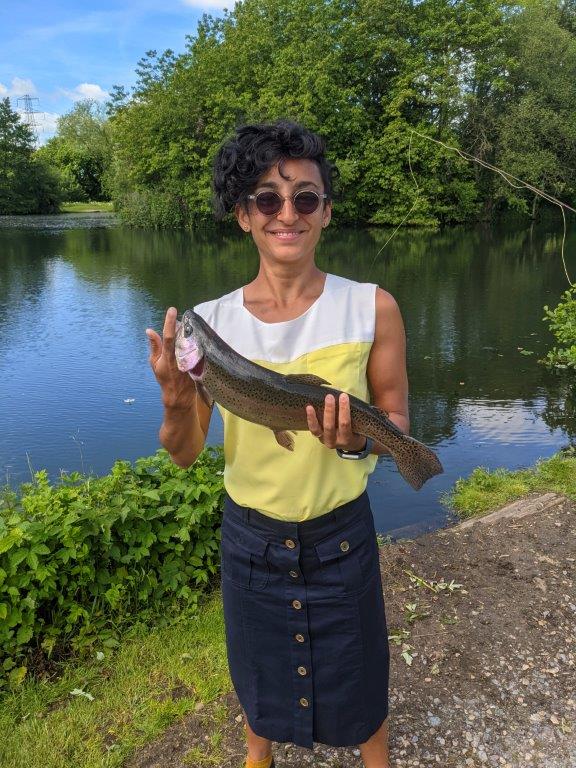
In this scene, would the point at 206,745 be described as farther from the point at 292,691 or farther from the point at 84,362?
the point at 84,362

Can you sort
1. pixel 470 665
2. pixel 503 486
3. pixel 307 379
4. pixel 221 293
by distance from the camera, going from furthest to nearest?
1. pixel 221 293
2. pixel 503 486
3. pixel 470 665
4. pixel 307 379

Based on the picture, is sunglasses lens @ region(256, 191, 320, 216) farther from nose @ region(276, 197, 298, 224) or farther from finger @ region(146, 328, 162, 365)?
finger @ region(146, 328, 162, 365)

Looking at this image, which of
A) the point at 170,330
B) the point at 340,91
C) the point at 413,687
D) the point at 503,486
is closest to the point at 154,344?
the point at 170,330

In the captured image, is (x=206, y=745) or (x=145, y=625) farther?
(x=145, y=625)

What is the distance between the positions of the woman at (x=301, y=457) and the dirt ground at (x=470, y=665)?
1.05 metres

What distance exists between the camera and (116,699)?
3719 millimetres

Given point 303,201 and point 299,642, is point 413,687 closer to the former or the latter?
point 299,642

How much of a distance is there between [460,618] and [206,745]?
201cm

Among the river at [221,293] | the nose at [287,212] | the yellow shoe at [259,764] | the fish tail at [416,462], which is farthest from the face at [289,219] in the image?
the river at [221,293]

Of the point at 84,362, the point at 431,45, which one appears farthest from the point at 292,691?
the point at 431,45

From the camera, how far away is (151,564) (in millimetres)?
4637

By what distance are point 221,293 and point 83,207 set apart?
2773 inches

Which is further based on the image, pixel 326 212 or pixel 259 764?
pixel 259 764

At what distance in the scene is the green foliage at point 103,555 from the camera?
3.91 metres
